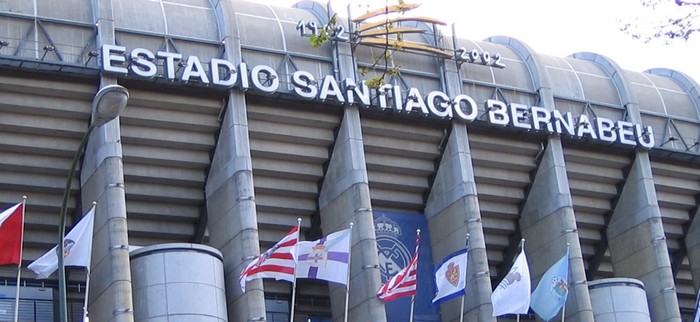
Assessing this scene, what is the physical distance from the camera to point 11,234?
42344 millimetres

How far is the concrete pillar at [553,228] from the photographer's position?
2290 inches

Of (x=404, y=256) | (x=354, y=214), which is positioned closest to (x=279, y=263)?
(x=354, y=214)

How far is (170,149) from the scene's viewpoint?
53.2 meters

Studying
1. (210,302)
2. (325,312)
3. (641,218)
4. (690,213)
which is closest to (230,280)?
(210,302)

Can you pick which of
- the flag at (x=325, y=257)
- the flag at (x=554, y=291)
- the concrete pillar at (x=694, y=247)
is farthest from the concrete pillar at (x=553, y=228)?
the flag at (x=325, y=257)

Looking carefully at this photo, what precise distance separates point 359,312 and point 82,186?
12.4 m

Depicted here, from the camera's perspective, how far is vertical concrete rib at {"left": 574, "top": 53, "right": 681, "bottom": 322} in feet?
203

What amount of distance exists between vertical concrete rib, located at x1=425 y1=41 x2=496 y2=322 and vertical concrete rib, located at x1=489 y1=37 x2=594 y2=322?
4212 millimetres

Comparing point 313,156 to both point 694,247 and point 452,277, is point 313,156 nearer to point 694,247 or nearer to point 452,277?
point 452,277

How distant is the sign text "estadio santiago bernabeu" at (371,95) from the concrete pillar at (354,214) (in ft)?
5.23

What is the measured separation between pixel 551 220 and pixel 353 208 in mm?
10980

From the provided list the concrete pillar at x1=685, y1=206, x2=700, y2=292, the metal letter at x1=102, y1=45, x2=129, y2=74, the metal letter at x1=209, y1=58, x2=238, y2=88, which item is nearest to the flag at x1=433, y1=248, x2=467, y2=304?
the metal letter at x1=209, y1=58, x2=238, y2=88

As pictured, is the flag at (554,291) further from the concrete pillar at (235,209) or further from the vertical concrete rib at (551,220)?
the concrete pillar at (235,209)

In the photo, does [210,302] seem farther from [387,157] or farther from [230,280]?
[387,157]
